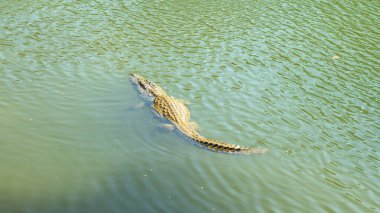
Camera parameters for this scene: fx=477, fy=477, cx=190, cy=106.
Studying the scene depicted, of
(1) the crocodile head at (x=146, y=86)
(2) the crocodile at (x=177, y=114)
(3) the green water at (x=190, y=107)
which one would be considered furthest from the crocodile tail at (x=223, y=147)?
(1) the crocodile head at (x=146, y=86)

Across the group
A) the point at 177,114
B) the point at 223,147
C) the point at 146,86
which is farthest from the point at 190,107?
the point at 223,147

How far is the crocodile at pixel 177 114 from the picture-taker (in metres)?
9.00

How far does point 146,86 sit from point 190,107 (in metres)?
1.25

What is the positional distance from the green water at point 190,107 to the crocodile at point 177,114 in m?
0.19

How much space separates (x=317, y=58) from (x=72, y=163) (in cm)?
895

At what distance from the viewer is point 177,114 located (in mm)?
10047

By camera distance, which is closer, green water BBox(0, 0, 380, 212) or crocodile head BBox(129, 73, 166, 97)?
green water BBox(0, 0, 380, 212)

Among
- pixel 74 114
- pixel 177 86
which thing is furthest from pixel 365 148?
pixel 74 114

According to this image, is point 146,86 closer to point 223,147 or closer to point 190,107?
point 190,107

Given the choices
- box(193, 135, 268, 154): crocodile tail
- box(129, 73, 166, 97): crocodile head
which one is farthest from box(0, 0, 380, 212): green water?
box(129, 73, 166, 97): crocodile head

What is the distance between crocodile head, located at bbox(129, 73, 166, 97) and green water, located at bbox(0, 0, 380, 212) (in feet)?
1.06

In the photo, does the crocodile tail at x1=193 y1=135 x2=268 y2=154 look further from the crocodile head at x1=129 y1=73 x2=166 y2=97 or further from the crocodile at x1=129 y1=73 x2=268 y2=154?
the crocodile head at x1=129 y1=73 x2=166 y2=97

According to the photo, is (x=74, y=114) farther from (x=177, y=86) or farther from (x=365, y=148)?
(x=365, y=148)

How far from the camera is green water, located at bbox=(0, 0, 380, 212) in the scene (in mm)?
7906
